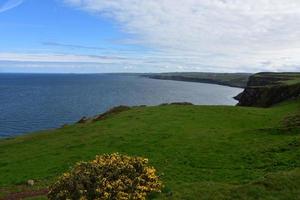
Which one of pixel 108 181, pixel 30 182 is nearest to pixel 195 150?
pixel 30 182

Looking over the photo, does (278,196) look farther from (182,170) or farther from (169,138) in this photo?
(169,138)

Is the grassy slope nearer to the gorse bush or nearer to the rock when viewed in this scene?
the rock

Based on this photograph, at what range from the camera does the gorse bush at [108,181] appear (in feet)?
62.1

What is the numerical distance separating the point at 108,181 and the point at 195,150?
1826cm

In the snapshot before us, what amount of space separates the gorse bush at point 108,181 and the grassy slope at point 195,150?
2.30 meters

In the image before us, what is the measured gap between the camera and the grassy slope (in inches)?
888

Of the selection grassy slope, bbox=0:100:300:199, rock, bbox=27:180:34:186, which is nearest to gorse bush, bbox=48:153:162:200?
grassy slope, bbox=0:100:300:199

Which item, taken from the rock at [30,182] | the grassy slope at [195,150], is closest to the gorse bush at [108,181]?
the grassy slope at [195,150]

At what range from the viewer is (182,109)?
6125 centimetres

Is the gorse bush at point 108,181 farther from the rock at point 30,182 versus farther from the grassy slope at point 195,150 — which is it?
the rock at point 30,182

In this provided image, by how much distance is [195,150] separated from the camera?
36.7 m

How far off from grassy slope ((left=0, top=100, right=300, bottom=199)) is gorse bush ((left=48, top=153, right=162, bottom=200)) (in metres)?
2.30

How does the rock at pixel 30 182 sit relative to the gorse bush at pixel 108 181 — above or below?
below

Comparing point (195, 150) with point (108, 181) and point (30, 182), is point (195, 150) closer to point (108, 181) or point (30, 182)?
point (30, 182)
